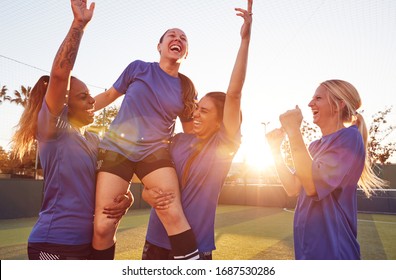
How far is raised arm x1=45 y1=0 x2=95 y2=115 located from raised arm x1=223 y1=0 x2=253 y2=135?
1037 millimetres

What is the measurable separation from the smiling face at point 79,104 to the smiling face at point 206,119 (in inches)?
32.8

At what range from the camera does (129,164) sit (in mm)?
2377

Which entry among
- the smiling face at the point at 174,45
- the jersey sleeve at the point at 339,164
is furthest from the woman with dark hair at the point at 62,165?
the jersey sleeve at the point at 339,164

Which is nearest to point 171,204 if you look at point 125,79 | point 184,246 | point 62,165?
point 184,246

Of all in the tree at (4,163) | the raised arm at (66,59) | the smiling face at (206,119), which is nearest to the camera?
the raised arm at (66,59)

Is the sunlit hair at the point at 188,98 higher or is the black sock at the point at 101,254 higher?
the sunlit hair at the point at 188,98

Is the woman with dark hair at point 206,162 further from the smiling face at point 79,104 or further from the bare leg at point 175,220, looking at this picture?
the smiling face at point 79,104

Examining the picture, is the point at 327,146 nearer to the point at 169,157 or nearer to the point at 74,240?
the point at 169,157

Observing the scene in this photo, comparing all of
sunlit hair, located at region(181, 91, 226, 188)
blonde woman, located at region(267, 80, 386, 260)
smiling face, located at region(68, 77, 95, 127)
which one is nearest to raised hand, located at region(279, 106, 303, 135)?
blonde woman, located at region(267, 80, 386, 260)

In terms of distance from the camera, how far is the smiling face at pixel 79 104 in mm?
2529

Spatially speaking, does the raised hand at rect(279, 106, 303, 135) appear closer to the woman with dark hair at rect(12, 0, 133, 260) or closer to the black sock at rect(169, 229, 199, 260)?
the black sock at rect(169, 229, 199, 260)

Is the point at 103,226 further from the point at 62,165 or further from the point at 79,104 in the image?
the point at 79,104

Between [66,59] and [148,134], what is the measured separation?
2.46 ft
